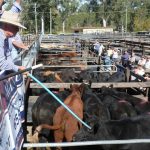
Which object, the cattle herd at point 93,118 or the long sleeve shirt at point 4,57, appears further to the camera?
the cattle herd at point 93,118

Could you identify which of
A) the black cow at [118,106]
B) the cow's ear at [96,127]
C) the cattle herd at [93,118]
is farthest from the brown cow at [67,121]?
the cow's ear at [96,127]

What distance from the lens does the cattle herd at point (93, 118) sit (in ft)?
17.1

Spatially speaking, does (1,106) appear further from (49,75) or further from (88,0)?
(88,0)

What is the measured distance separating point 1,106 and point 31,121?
453 cm

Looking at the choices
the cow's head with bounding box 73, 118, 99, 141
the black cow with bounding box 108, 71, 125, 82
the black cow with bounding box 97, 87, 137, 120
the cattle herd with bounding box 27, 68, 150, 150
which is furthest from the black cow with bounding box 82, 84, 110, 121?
the black cow with bounding box 108, 71, 125, 82

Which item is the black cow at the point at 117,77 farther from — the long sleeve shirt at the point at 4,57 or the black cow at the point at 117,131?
the long sleeve shirt at the point at 4,57

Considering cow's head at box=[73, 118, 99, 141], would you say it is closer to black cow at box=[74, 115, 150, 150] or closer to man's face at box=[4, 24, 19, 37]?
black cow at box=[74, 115, 150, 150]

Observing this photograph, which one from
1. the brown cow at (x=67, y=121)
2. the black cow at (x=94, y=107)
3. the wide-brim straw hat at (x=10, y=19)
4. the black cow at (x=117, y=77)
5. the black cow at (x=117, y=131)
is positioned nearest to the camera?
the wide-brim straw hat at (x=10, y=19)

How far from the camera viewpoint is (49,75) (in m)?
11.1

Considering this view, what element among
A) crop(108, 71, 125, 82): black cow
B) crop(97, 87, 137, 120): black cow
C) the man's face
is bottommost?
crop(108, 71, 125, 82): black cow

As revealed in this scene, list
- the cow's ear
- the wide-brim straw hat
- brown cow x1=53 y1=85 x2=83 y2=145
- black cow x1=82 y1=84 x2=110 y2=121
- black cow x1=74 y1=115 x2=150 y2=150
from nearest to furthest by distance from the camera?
1. the wide-brim straw hat
2. black cow x1=74 y1=115 x2=150 y2=150
3. the cow's ear
4. brown cow x1=53 y1=85 x2=83 y2=145
5. black cow x1=82 y1=84 x2=110 y2=121

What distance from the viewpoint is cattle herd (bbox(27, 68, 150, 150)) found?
5227 mm

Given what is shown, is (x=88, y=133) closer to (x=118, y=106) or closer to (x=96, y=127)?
(x=96, y=127)

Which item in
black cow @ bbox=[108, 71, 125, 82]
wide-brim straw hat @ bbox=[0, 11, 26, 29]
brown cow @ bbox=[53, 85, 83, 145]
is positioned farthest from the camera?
black cow @ bbox=[108, 71, 125, 82]
